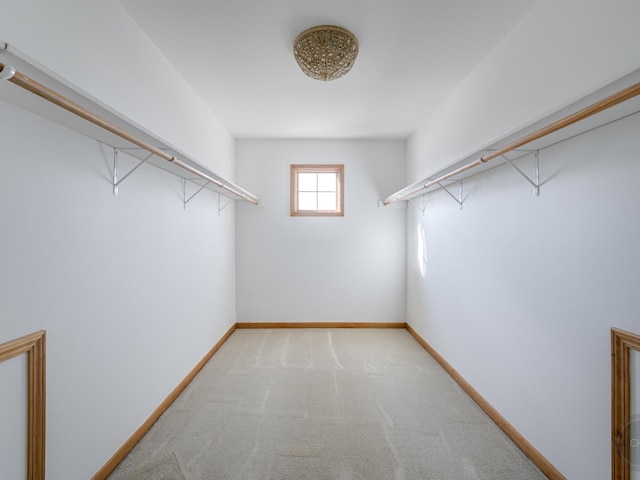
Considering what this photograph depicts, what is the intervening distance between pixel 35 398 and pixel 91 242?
69 centimetres

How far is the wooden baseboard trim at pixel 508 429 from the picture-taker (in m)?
1.64

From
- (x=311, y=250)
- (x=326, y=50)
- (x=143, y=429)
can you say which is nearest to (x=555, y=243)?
(x=326, y=50)

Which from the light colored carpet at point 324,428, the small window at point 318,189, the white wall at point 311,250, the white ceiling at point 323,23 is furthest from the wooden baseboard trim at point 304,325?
the white ceiling at point 323,23

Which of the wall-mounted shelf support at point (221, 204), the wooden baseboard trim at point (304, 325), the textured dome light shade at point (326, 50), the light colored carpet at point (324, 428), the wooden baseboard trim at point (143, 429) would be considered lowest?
the light colored carpet at point (324, 428)

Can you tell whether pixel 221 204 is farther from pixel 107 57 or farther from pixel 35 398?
pixel 35 398

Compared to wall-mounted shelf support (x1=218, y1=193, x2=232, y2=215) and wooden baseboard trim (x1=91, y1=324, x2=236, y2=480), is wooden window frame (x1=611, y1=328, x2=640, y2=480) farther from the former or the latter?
wall-mounted shelf support (x1=218, y1=193, x2=232, y2=215)

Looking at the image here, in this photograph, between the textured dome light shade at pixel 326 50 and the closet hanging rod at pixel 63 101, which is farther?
the textured dome light shade at pixel 326 50

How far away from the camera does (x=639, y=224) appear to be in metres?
1.21

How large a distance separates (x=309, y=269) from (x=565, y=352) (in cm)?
301

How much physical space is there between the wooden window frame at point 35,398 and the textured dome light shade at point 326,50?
2.03 meters

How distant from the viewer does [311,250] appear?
167 inches

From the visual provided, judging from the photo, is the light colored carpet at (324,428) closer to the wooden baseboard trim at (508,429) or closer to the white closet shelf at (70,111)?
the wooden baseboard trim at (508,429)

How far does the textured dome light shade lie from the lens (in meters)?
1.91

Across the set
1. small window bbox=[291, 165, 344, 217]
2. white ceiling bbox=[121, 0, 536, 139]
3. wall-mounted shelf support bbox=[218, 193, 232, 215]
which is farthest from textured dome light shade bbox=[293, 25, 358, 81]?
small window bbox=[291, 165, 344, 217]
